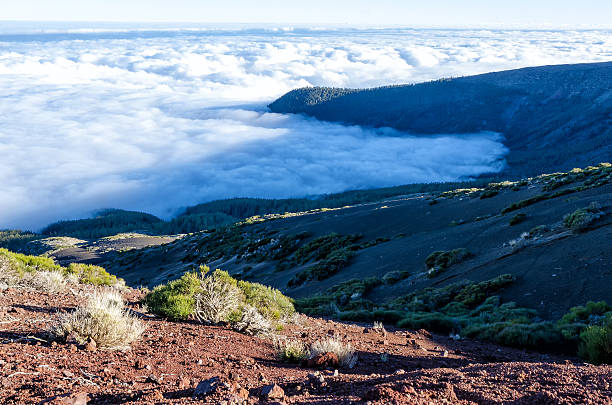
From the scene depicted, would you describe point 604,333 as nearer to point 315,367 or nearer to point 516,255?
point 315,367

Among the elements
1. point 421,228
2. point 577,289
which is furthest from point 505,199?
point 577,289

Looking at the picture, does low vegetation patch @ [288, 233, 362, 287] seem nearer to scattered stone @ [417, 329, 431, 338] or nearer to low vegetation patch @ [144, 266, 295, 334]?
scattered stone @ [417, 329, 431, 338]

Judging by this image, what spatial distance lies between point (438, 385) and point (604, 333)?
14.2 feet

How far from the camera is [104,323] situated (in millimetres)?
5633

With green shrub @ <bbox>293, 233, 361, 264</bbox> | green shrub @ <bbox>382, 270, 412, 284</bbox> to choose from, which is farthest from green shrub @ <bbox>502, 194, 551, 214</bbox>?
green shrub @ <bbox>293, 233, 361, 264</bbox>

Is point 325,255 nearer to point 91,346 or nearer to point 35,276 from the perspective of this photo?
point 35,276

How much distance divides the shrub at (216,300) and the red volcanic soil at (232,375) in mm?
510

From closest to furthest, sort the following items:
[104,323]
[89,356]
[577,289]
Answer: [89,356] < [104,323] < [577,289]

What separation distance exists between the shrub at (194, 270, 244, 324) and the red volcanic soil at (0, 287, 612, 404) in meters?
0.51

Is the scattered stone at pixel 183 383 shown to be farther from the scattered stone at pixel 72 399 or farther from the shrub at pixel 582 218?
the shrub at pixel 582 218

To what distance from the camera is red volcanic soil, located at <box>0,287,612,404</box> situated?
399 centimetres

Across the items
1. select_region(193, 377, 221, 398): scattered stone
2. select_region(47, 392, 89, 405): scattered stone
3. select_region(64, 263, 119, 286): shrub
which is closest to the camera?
select_region(47, 392, 89, 405): scattered stone

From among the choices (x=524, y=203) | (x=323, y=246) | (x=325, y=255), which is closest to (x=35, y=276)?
(x=325, y=255)

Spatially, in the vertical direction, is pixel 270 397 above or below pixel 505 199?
above
